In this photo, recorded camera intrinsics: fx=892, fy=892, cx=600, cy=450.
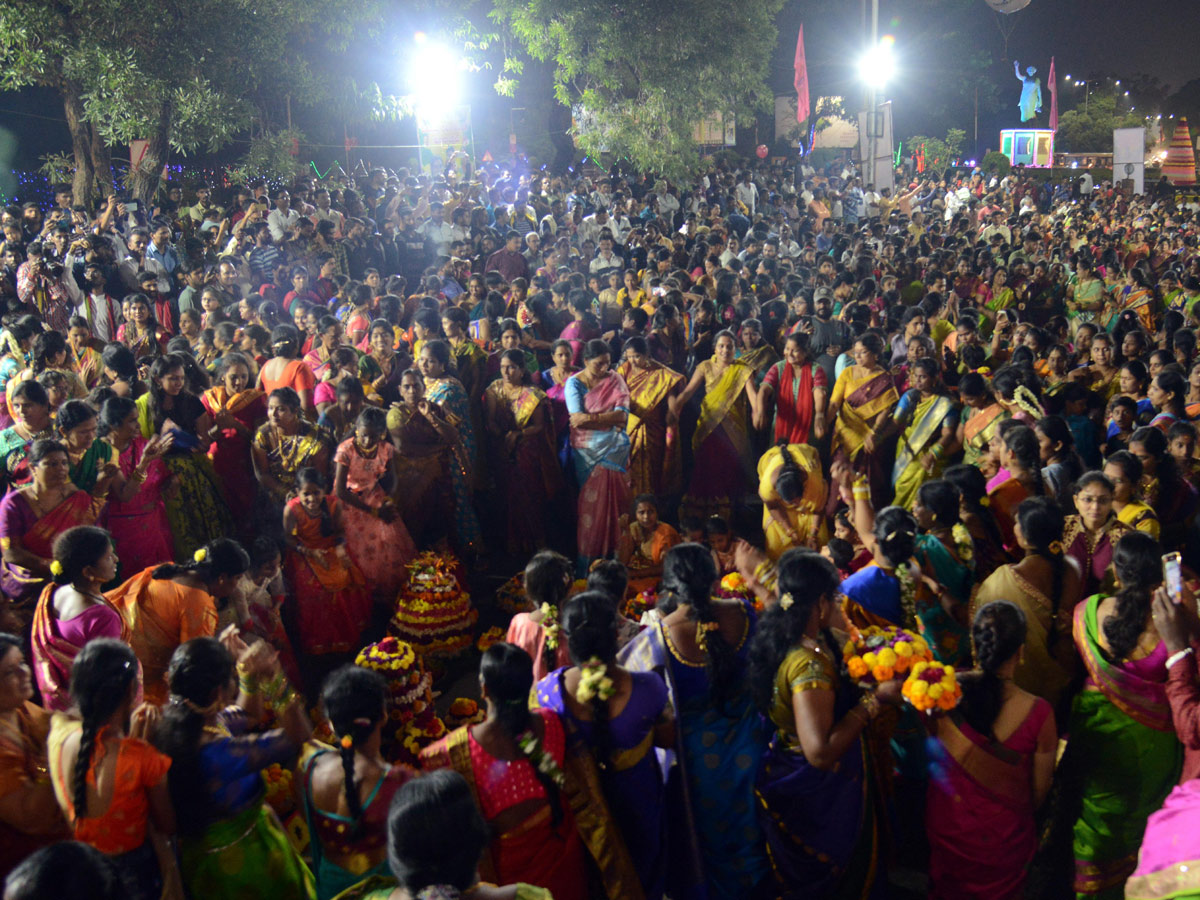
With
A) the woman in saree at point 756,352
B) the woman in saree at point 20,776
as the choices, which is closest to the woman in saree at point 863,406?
the woman in saree at point 756,352

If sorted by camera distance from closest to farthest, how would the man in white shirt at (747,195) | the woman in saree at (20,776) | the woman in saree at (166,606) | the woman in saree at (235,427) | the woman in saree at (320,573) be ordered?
the woman in saree at (20,776) < the woman in saree at (166,606) < the woman in saree at (320,573) < the woman in saree at (235,427) < the man in white shirt at (747,195)

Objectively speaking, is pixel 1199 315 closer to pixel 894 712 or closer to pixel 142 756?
pixel 894 712

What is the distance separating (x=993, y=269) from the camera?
10.8 metres

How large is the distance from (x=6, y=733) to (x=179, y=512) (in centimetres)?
288

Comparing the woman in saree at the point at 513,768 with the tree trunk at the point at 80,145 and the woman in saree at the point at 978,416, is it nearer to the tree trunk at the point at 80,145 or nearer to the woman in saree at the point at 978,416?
the woman in saree at the point at 978,416

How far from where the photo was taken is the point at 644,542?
5.05m

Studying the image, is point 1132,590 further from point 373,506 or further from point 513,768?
point 373,506

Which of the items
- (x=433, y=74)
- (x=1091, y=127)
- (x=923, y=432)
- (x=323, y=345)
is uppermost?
(x=1091, y=127)

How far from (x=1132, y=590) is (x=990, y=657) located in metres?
0.67

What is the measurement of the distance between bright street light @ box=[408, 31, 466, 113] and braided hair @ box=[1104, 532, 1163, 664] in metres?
17.5

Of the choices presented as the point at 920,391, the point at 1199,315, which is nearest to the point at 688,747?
the point at 920,391

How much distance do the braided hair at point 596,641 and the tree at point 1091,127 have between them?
49.2m

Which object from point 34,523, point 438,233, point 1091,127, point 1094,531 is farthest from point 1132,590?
point 1091,127

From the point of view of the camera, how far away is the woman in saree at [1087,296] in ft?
32.4
